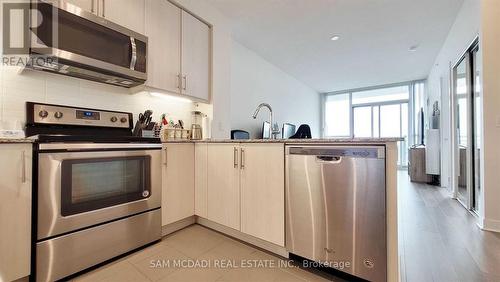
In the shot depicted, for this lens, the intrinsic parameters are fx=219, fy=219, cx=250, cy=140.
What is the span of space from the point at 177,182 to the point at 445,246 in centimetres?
241

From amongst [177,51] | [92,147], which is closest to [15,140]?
[92,147]

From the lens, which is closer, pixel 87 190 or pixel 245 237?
pixel 87 190

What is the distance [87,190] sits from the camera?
1.53 meters

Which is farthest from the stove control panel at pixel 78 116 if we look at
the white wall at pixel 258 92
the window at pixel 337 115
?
the window at pixel 337 115

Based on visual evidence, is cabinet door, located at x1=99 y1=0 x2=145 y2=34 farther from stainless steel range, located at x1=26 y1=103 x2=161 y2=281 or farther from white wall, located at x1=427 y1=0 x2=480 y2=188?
white wall, located at x1=427 y1=0 x2=480 y2=188

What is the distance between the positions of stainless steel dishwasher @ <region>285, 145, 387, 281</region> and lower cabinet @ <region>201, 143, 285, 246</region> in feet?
0.32

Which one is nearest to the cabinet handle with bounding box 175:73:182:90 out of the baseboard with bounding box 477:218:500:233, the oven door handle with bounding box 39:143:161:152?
the oven door handle with bounding box 39:143:161:152

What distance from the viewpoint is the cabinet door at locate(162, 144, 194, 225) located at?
2.03 meters

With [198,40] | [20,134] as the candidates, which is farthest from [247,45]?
[20,134]

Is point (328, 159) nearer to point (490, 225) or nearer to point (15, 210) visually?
point (15, 210)

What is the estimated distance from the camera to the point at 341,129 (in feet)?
26.6

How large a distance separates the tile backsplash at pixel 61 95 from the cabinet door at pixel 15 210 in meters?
0.47

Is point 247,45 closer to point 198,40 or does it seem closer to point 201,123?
point 198,40

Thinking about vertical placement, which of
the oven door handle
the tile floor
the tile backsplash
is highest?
the tile backsplash
